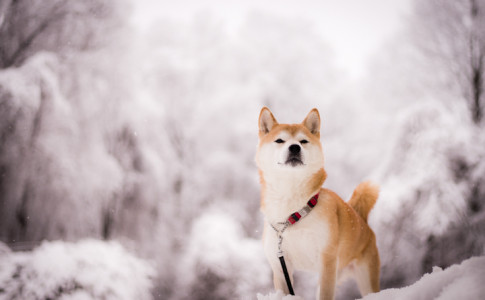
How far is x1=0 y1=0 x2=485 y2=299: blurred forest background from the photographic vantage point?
2529 millimetres

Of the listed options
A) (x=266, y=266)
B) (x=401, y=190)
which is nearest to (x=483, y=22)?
(x=401, y=190)

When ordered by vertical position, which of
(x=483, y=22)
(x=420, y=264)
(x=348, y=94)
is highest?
(x=348, y=94)

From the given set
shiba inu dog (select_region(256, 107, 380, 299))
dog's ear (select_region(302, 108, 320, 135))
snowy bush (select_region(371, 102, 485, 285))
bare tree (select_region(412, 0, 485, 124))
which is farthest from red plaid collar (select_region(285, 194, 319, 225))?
bare tree (select_region(412, 0, 485, 124))

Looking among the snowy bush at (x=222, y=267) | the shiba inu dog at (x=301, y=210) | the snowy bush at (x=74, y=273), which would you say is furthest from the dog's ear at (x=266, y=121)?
the snowy bush at (x=222, y=267)

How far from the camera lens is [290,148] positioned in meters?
1.15

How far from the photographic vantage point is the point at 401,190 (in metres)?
2.66

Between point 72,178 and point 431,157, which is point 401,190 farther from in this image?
point 72,178

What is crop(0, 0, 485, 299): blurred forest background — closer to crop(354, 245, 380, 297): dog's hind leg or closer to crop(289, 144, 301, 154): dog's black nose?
crop(354, 245, 380, 297): dog's hind leg

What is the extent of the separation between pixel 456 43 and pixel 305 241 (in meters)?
2.99

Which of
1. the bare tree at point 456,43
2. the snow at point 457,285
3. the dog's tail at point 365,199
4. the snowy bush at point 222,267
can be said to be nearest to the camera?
the snow at point 457,285

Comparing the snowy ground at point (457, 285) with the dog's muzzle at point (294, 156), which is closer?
the snowy ground at point (457, 285)

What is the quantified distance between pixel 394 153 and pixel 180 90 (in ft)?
9.55

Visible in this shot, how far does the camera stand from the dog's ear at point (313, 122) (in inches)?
51.6

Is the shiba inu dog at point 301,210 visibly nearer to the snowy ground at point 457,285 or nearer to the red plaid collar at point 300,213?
the red plaid collar at point 300,213
